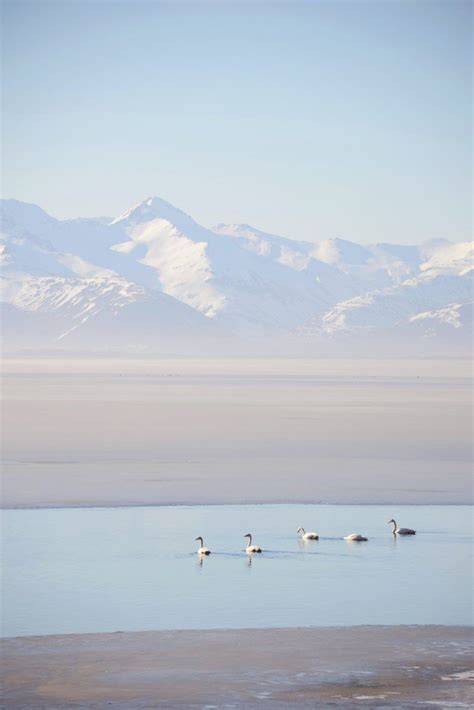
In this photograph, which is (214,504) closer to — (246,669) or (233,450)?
(233,450)

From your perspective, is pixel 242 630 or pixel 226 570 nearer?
pixel 242 630

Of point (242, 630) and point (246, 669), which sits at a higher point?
point (242, 630)

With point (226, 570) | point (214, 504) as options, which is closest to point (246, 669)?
point (226, 570)

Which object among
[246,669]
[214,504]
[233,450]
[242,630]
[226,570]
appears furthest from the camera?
[233,450]

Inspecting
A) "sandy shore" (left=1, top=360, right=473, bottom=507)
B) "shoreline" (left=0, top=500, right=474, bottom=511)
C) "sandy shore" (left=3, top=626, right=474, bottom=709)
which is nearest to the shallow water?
"shoreline" (left=0, top=500, right=474, bottom=511)

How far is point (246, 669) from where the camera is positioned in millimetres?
15570

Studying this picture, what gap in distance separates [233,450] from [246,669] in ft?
79.6

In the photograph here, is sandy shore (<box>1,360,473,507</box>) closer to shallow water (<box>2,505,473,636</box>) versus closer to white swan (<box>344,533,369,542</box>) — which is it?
shallow water (<box>2,505,473,636</box>)

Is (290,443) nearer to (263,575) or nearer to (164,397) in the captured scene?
(263,575)

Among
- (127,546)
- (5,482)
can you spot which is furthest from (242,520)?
(5,482)

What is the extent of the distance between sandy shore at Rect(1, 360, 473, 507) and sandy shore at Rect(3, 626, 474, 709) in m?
11.6

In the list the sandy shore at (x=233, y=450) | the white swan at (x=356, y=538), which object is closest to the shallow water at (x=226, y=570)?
the white swan at (x=356, y=538)

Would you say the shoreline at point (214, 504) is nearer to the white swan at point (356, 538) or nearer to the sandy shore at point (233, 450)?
the sandy shore at point (233, 450)

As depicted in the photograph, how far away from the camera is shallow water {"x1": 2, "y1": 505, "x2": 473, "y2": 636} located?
59.4 ft
